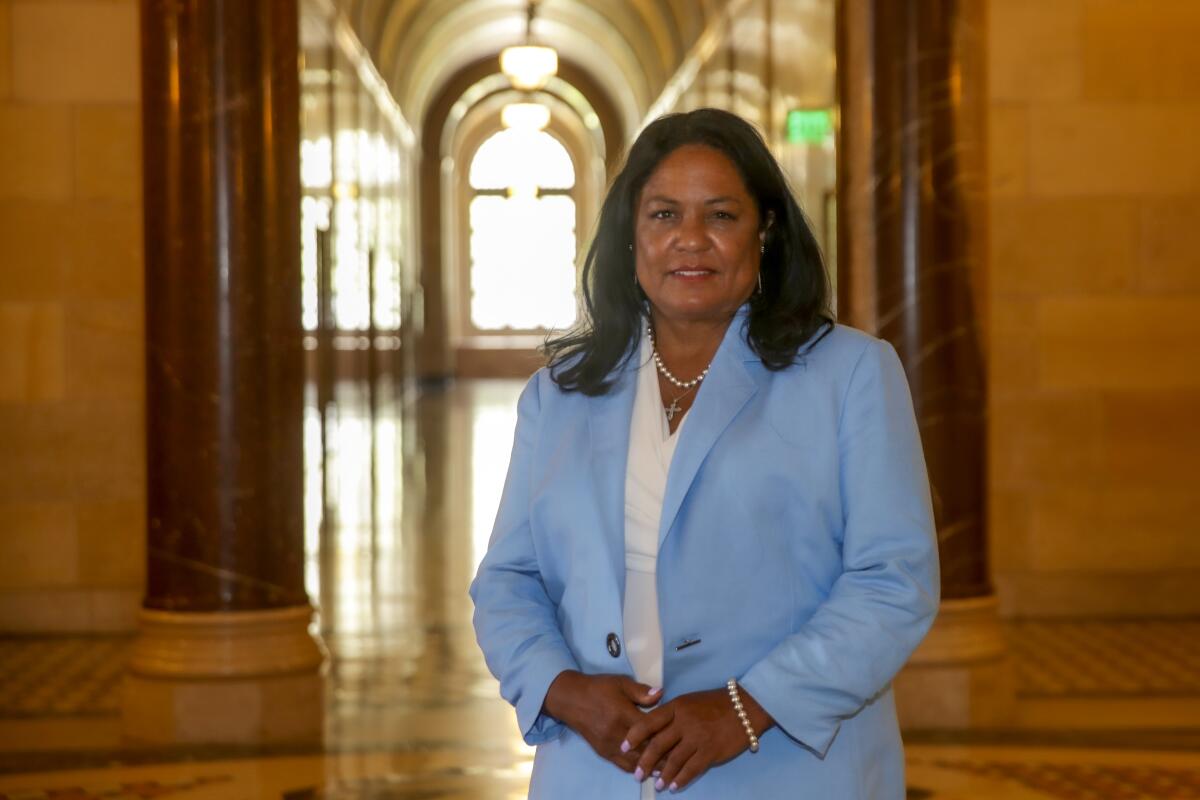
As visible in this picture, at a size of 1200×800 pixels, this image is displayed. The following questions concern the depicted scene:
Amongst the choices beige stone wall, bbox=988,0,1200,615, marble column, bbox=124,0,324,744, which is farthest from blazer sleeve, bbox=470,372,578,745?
beige stone wall, bbox=988,0,1200,615

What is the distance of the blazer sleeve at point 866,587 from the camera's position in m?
2.26

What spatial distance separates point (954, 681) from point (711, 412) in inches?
180

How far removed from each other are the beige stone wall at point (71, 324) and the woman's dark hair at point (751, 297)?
6783 mm

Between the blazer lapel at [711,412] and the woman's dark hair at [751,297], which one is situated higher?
the woman's dark hair at [751,297]

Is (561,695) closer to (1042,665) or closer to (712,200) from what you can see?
(712,200)

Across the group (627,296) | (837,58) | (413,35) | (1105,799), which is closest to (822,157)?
(837,58)

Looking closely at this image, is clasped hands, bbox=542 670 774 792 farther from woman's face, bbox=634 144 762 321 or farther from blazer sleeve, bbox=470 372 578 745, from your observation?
woman's face, bbox=634 144 762 321

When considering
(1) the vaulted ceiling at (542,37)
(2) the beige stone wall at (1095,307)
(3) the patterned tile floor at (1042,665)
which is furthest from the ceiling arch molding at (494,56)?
(3) the patterned tile floor at (1042,665)

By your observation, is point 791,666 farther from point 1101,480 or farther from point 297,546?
point 1101,480

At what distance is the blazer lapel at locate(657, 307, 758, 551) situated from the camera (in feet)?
7.63

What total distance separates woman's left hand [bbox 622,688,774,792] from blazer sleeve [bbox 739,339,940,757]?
0.12 ft

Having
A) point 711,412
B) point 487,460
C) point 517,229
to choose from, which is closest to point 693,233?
point 711,412

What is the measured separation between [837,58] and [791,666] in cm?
507

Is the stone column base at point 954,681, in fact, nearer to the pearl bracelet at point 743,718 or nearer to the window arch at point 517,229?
the pearl bracelet at point 743,718
